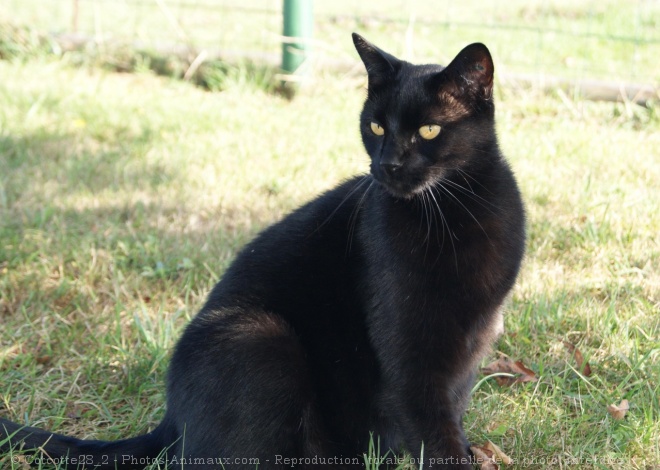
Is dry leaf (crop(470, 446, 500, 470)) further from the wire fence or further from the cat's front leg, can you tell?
the wire fence

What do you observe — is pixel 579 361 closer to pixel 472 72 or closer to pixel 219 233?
pixel 472 72

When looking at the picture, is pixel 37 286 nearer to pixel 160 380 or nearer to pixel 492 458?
pixel 160 380

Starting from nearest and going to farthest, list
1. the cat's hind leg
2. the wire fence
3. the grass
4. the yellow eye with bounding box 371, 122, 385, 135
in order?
the cat's hind leg, the yellow eye with bounding box 371, 122, 385, 135, the grass, the wire fence

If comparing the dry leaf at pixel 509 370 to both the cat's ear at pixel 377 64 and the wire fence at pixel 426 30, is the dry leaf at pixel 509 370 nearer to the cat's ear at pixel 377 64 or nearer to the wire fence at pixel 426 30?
the cat's ear at pixel 377 64

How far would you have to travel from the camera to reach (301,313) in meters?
2.04

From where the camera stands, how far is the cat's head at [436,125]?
6.46ft

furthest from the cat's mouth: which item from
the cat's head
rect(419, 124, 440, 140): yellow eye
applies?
rect(419, 124, 440, 140): yellow eye

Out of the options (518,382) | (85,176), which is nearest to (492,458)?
(518,382)

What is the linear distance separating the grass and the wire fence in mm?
469

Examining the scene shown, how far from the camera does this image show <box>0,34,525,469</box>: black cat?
6.15ft

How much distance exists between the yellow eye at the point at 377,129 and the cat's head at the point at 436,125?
0.08ft

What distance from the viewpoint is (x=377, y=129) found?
6.92ft

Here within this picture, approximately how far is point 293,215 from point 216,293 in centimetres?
33

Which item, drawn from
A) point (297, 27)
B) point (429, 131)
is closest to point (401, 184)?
point (429, 131)
